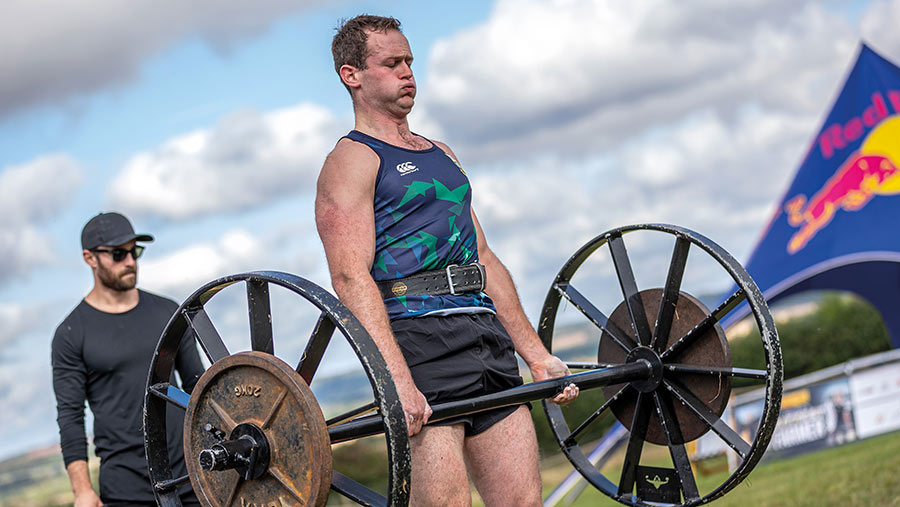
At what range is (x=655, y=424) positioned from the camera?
4258mm

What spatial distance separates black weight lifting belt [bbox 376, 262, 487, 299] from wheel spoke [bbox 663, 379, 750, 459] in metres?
1.17

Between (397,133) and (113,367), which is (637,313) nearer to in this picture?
(397,133)

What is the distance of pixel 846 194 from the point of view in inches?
381

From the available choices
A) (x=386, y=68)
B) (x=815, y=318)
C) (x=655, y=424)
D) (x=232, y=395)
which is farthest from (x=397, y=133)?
(x=815, y=318)

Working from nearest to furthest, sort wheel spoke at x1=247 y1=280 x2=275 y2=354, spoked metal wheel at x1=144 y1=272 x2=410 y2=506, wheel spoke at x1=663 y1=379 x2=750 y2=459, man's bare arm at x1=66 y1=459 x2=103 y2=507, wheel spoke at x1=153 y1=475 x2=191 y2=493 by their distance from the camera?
spoked metal wheel at x1=144 y1=272 x2=410 y2=506 → wheel spoke at x1=247 y1=280 x2=275 y2=354 → wheel spoke at x1=153 y1=475 x2=191 y2=493 → wheel spoke at x1=663 y1=379 x2=750 y2=459 → man's bare arm at x1=66 y1=459 x2=103 y2=507

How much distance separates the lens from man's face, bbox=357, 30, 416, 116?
11.1ft

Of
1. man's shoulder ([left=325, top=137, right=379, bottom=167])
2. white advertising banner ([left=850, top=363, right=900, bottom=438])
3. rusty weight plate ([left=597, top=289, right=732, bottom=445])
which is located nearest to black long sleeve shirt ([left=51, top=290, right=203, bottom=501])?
man's shoulder ([left=325, top=137, right=379, bottom=167])

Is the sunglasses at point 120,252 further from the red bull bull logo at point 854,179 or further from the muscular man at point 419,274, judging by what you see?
the red bull bull logo at point 854,179

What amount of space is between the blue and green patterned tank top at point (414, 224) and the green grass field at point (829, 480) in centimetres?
445

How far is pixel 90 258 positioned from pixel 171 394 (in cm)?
186

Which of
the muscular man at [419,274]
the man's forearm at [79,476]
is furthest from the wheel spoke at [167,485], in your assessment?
the man's forearm at [79,476]

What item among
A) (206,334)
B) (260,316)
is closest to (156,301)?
(206,334)

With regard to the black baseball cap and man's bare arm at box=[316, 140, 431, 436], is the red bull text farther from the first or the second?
man's bare arm at box=[316, 140, 431, 436]

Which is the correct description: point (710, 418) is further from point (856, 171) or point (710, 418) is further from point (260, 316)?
point (856, 171)
